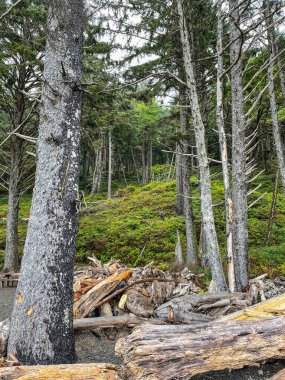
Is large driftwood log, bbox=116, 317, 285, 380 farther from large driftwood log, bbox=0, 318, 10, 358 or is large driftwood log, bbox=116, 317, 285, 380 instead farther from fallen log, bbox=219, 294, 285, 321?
large driftwood log, bbox=0, 318, 10, 358

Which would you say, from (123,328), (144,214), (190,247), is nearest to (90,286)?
(123,328)

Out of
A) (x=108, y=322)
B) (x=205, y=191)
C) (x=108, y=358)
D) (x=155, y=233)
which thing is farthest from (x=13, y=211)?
(x=108, y=358)

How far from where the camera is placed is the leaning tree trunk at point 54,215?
136 inches

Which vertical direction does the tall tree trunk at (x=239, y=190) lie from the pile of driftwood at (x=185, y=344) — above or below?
above


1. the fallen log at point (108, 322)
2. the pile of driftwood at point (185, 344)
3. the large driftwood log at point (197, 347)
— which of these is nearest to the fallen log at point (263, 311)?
the pile of driftwood at point (185, 344)

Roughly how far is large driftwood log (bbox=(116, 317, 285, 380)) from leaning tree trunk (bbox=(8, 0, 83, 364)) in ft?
3.50

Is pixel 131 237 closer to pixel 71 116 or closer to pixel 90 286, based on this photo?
pixel 90 286

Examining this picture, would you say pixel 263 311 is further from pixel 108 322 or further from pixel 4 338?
pixel 4 338

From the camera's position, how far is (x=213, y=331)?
3.00 meters

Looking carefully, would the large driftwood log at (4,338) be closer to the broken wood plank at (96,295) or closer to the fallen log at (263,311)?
the broken wood plank at (96,295)

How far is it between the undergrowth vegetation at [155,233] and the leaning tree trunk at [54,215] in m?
6.57

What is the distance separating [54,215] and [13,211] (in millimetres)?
8829

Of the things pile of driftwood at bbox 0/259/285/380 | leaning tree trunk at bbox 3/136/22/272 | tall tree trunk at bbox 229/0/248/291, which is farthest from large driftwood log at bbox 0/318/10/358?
leaning tree trunk at bbox 3/136/22/272

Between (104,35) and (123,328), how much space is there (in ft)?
24.5
